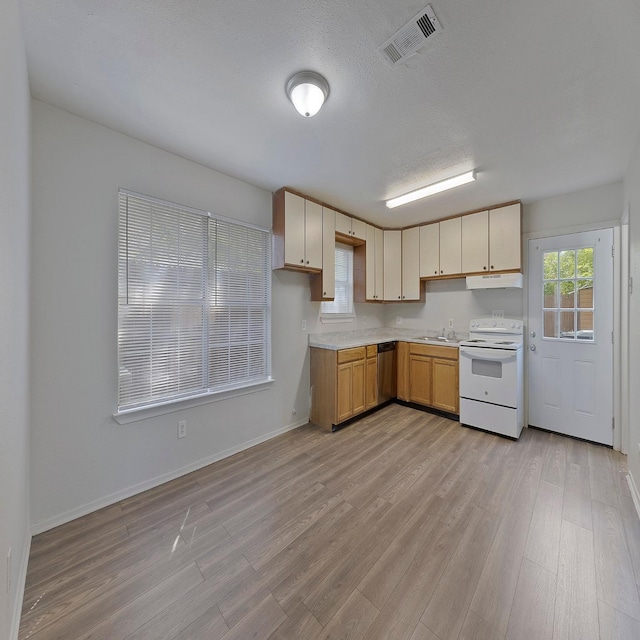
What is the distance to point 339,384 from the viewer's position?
3.29 meters

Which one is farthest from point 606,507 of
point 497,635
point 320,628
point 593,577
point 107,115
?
point 107,115

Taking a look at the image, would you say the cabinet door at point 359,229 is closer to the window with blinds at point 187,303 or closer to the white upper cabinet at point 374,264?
the white upper cabinet at point 374,264

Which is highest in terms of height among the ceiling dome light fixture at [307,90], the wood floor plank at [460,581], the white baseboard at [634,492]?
the ceiling dome light fixture at [307,90]

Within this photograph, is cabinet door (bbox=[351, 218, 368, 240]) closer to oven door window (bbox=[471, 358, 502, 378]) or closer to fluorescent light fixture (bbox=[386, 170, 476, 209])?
fluorescent light fixture (bbox=[386, 170, 476, 209])

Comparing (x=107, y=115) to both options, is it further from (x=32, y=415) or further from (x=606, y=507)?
(x=606, y=507)

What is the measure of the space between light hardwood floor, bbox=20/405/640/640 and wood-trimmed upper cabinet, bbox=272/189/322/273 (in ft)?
6.55

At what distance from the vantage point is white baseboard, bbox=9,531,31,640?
117 cm

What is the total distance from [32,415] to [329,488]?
2.05 meters

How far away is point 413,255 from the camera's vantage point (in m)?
4.21

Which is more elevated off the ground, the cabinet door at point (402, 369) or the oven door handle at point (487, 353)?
the oven door handle at point (487, 353)

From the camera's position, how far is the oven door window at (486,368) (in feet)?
10.4

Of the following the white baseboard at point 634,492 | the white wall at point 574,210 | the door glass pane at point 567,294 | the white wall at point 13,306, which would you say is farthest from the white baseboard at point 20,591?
the white wall at point 574,210

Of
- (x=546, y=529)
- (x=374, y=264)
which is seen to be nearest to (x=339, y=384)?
(x=374, y=264)

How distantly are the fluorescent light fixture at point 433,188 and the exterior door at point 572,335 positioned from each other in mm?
1347
